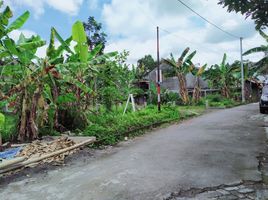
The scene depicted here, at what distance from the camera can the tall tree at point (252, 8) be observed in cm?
723

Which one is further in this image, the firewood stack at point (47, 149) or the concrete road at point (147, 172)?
the firewood stack at point (47, 149)

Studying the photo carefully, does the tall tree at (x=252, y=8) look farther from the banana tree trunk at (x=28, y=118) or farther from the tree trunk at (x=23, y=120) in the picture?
the tree trunk at (x=23, y=120)

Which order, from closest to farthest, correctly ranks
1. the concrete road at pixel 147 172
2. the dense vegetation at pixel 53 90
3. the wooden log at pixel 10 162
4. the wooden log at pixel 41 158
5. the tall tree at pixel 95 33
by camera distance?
the concrete road at pixel 147 172 < the wooden log at pixel 10 162 < the wooden log at pixel 41 158 < the dense vegetation at pixel 53 90 < the tall tree at pixel 95 33

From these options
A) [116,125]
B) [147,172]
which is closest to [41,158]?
[147,172]

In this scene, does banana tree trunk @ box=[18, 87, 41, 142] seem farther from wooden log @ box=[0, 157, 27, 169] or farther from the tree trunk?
wooden log @ box=[0, 157, 27, 169]

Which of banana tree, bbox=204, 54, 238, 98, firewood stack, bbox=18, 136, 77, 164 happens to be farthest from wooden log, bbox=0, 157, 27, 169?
banana tree, bbox=204, 54, 238, 98

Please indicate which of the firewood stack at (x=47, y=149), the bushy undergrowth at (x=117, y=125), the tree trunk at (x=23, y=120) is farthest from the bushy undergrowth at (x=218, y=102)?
the firewood stack at (x=47, y=149)

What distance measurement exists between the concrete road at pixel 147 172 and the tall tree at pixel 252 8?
10.2 ft

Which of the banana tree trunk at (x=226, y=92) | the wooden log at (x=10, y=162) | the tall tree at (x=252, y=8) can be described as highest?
the tall tree at (x=252, y=8)

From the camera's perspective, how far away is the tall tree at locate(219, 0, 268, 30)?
23.7 ft

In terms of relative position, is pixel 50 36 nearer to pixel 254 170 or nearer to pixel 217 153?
pixel 217 153

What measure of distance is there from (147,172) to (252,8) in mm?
3965

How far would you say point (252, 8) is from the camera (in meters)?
7.34

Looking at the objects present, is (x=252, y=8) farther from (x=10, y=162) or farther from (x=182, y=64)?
(x=182, y=64)
